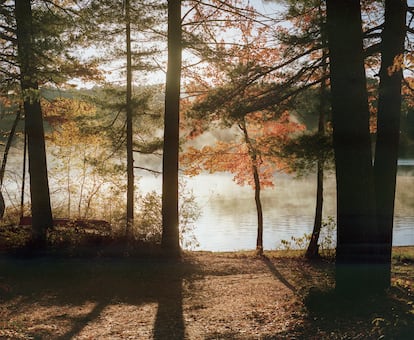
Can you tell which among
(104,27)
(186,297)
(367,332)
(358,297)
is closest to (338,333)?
(367,332)

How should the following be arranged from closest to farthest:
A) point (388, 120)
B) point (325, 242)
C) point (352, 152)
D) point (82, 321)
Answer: point (352, 152), point (82, 321), point (388, 120), point (325, 242)

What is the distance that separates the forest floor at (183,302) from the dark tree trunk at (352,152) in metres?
0.48

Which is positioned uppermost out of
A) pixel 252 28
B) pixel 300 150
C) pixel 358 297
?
pixel 252 28

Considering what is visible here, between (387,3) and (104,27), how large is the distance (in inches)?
302

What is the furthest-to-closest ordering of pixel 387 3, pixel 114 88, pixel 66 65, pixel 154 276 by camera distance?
pixel 114 88 → pixel 66 65 → pixel 154 276 → pixel 387 3

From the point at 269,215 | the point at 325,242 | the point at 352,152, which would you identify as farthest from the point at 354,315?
the point at 269,215

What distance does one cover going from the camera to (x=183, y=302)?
738 centimetres

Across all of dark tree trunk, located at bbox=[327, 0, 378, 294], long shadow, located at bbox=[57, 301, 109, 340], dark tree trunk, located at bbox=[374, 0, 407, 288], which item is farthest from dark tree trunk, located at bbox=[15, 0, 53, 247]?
dark tree trunk, located at bbox=[374, 0, 407, 288]

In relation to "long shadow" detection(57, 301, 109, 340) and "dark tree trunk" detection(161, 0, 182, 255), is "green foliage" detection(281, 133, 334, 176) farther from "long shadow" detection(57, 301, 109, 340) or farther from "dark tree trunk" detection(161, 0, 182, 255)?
"long shadow" detection(57, 301, 109, 340)

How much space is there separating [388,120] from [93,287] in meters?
6.52

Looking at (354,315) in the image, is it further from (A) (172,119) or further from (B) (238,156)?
(B) (238,156)

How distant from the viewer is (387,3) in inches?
291

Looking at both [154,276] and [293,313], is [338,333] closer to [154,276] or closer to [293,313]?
[293,313]

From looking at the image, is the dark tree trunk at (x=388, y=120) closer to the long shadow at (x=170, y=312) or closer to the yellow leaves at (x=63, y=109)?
the long shadow at (x=170, y=312)
